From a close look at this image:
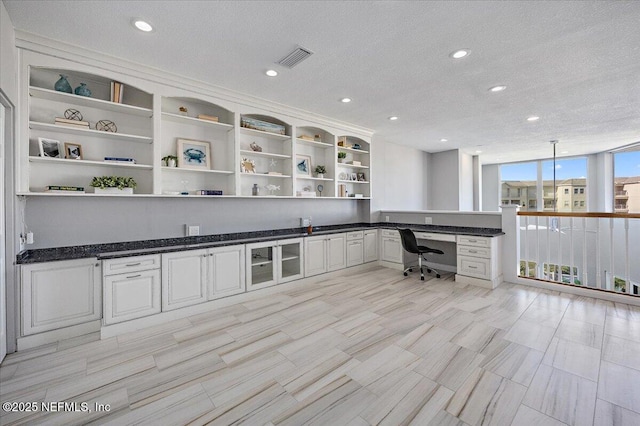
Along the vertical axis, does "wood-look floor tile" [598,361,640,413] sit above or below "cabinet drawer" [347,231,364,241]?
below

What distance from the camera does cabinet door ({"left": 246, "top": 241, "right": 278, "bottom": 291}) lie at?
3.69 m

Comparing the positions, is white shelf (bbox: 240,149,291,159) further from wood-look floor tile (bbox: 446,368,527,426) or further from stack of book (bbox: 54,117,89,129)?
wood-look floor tile (bbox: 446,368,527,426)

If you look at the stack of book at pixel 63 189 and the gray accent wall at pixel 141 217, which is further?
the gray accent wall at pixel 141 217

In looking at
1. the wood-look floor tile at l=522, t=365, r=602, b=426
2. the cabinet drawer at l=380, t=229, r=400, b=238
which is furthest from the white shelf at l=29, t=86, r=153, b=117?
the wood-look floor tile at l=522, t=365, r=602, b=426

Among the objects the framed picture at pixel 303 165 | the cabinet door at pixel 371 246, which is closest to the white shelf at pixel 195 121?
the framed picture at pixel 303 165

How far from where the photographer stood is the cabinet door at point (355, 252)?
197 inches

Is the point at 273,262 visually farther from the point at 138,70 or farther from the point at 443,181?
the point at 443,181

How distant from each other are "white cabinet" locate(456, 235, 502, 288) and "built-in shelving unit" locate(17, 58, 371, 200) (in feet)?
8.44

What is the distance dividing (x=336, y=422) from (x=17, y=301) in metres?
2.95

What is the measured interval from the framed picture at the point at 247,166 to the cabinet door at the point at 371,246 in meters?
2.49

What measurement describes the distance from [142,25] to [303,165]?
2.96 metres

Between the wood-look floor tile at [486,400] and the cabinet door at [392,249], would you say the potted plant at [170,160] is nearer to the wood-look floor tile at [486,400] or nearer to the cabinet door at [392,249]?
the wood-look floor tile at [486,400]

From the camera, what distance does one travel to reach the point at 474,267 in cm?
427

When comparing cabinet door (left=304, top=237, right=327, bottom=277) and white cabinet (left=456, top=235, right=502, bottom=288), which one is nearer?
white cabinet (left=456, top=235, right=502, bottom=288)
